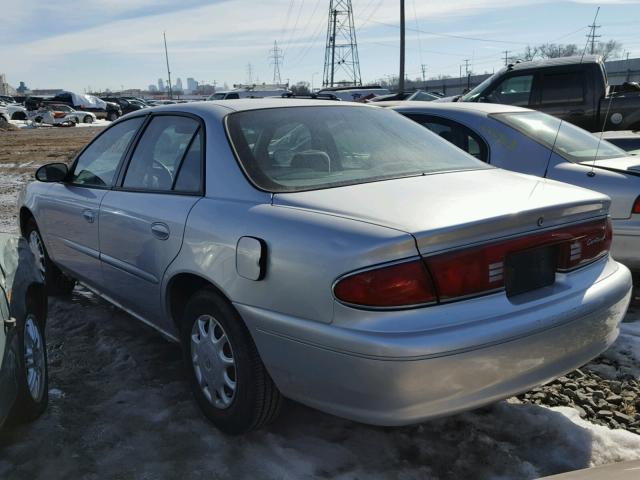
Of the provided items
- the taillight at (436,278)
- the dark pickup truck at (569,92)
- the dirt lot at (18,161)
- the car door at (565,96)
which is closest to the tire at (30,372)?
the taillight at (436,278)

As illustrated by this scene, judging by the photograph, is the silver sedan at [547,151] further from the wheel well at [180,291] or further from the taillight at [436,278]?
the wheel well at [180,291]

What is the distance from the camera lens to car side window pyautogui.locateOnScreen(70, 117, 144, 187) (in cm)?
386

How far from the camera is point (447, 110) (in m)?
5.10

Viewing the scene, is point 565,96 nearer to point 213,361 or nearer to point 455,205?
point 455,205

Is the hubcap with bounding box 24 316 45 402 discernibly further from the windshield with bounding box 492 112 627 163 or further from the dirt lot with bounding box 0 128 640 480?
the windshield with bounding box 492 112 627 163

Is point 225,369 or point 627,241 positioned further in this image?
point 627,241

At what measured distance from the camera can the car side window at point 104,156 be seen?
3.86 m

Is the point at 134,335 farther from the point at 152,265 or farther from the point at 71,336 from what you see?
the point at 152,265

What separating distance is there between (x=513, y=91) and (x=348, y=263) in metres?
8.71

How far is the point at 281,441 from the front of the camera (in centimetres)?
281

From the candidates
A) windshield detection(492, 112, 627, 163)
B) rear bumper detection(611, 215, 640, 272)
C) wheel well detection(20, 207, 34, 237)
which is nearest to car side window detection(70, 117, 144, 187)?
wheel well detection(20, 207, 34, 237)

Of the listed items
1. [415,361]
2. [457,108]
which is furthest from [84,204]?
[457,108]

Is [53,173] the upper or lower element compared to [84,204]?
upper

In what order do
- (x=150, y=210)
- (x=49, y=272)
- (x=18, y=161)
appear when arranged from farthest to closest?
(x=18, y=161) → (x=49, y=272) → (x=150, y=210)
